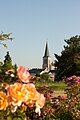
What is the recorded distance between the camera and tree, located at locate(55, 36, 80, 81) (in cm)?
7538

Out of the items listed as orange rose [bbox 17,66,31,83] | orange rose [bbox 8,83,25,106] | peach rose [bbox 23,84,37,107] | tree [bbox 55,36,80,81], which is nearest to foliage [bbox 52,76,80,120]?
orange rose [bbox 17,66,31,83]

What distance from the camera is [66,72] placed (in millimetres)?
76812

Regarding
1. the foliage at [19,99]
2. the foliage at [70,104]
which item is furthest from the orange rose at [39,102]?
the foliage at [70,104]

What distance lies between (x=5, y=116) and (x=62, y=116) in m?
5.12

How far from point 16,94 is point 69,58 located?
74000 millimetres

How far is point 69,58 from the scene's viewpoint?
76.8m

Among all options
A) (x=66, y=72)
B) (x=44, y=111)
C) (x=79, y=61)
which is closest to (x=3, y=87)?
(x=44, y=111)

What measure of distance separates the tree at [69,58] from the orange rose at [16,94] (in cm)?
6981

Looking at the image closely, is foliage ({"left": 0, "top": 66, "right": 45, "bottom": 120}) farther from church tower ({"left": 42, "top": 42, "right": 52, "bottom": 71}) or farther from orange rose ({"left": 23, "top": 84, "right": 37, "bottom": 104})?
church tower ({"left": 42, "top": 42, "right": 52, "bottom": 71})

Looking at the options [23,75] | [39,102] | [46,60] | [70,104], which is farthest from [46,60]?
[39,102]

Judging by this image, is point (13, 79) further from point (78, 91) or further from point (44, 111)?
point (78, 91)

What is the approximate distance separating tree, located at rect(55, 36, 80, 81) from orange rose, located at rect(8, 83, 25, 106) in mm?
69807

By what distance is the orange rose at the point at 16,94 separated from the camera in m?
3.10

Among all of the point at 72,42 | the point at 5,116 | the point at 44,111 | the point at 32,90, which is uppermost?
the point at 72,42
